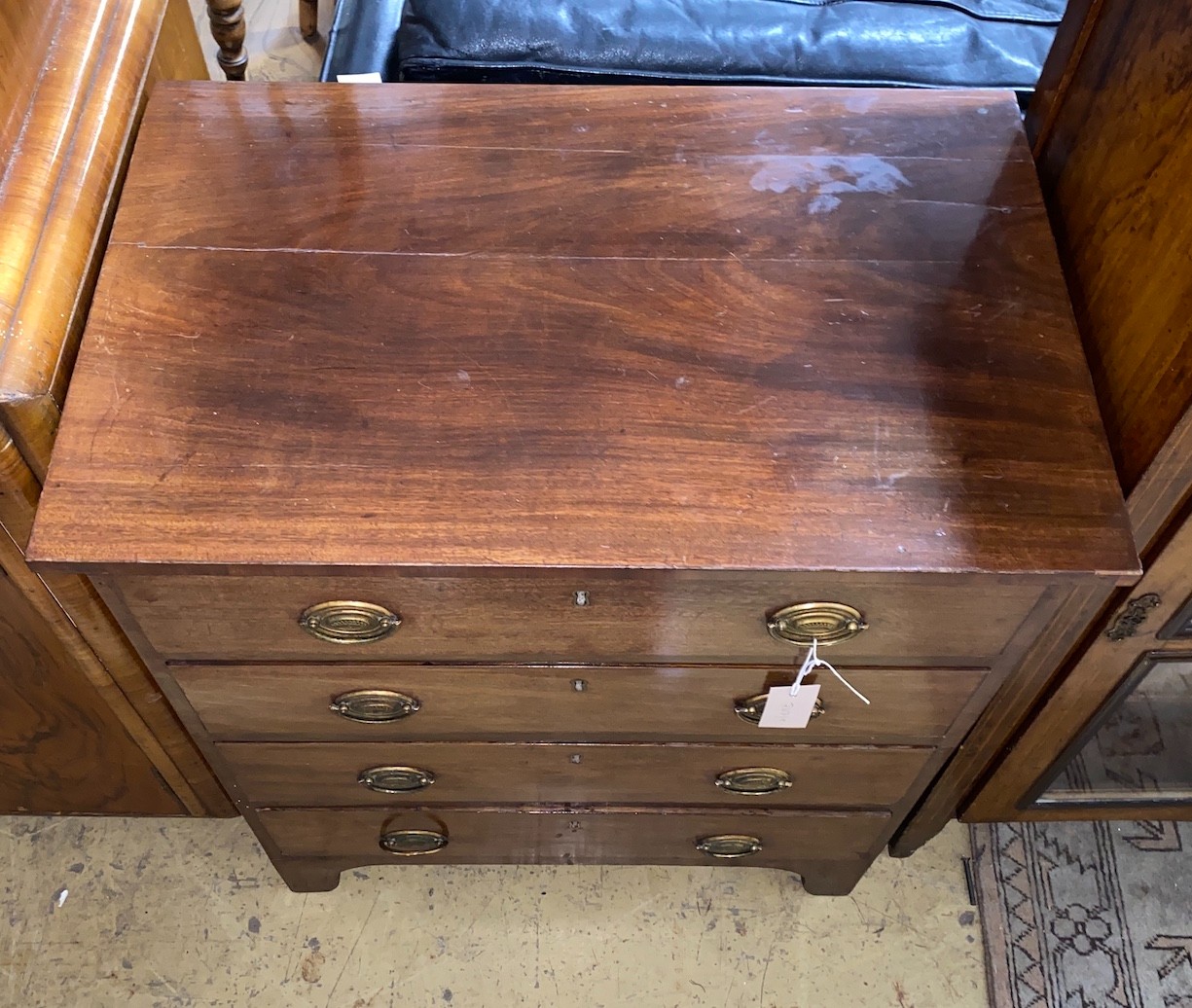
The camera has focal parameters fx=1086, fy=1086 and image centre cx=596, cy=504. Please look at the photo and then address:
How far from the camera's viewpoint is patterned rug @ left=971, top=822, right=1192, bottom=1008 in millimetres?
1439

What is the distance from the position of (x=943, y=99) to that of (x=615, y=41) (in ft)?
1.90

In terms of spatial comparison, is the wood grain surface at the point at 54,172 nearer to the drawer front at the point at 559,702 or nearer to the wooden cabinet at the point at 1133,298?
the drawer front at the point at 559,702

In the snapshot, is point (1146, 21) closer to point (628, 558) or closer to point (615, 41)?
point (628, 558)

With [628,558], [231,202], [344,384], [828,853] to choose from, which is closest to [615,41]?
[231,202]

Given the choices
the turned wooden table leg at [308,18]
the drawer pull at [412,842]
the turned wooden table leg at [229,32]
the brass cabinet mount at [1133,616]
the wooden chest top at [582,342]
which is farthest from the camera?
the turned wooden table leg at [308,18]

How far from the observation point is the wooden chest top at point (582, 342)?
0.82m

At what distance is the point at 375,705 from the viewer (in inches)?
40.4

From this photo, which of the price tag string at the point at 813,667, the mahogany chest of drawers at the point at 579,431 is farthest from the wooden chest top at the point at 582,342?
the price tag string at the point at 813,667

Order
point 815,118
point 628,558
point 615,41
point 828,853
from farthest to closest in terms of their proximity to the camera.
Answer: point 615,41 → point 828,853 → point 815,118 → point 628,558

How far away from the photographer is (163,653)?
0.95m

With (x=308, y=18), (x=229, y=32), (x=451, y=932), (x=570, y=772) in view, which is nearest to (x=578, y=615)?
(x=570, y=772)

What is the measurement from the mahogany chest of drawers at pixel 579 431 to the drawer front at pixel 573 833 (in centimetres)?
12

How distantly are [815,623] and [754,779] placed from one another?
1.12ft

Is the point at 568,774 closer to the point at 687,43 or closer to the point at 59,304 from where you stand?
the point at 59,304
